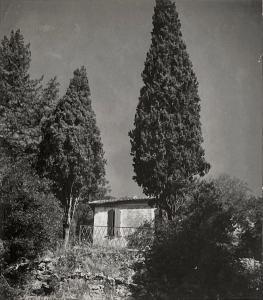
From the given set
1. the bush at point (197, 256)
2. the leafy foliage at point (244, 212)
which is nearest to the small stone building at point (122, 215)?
the bush at point (197, 256)

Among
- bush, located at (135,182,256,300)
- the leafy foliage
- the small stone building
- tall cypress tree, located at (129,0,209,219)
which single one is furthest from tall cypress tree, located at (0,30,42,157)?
the leafy foliage

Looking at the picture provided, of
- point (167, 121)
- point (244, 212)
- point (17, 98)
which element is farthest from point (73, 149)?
point (244, 212)

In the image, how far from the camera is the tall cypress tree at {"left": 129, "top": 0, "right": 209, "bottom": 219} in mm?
15148

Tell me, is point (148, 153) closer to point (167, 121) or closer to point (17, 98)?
point (167, 121)

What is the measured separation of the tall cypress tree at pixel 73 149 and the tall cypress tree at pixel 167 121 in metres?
3.69

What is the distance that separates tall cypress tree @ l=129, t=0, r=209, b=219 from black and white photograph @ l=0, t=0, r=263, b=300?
52 mm

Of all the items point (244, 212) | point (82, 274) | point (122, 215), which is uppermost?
point (122, 215)

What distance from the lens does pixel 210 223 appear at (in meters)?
11.6

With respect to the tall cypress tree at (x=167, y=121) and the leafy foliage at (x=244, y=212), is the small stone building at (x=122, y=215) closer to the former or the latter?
the tall cypress tree at (x=167, y=121)

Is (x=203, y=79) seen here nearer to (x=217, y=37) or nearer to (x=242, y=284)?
(x=217, y=37)

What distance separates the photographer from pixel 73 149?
1878 cm

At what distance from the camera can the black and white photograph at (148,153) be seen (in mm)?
11383

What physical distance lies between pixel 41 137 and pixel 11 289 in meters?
9.26

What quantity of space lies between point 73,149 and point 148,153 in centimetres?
493
